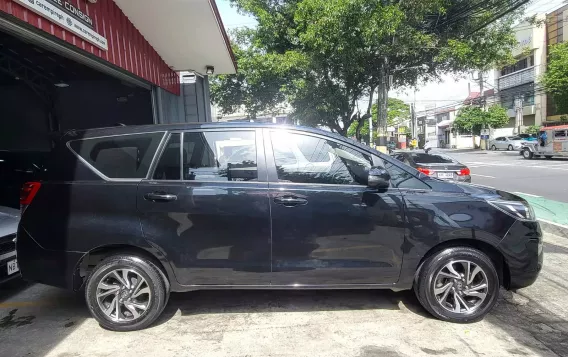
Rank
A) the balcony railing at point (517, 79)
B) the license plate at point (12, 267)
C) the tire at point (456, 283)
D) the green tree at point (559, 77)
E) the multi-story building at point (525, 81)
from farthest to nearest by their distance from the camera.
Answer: the balcony railing at point (517, 79), the multi-story building at point (525, 81), the green tree at point (559, 77), the license plate at point (12, 267), the tire at point (456, 283)

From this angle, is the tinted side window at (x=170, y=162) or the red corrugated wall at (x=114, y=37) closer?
the tinted side window at (x=170, y=162)

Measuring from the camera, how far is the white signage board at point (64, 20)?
462cm

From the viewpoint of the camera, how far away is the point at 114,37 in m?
6.73

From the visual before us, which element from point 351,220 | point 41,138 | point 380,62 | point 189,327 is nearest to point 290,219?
point 351,220

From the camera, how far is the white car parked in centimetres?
3449

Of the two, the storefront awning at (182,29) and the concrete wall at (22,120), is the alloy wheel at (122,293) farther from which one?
the concrete wall at (22,120)

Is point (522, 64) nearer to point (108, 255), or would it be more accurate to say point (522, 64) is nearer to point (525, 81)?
point (525, 81)

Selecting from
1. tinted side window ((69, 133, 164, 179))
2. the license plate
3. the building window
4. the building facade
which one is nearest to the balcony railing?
the building window

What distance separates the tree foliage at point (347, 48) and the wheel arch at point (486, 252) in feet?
33.4

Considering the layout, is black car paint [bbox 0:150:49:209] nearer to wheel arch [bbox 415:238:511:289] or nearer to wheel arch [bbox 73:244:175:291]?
wheel arch [bbox 73:244:175:291]

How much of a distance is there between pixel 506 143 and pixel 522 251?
37816mm

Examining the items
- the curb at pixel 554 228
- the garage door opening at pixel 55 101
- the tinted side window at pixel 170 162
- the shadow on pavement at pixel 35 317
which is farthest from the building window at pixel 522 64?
the shadow on pavement at pixel 35 317

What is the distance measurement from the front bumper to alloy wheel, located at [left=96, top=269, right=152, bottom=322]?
3.02m

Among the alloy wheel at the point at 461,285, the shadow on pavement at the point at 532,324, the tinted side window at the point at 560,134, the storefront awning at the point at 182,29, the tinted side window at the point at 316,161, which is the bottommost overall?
the shadow on pavement at the point at 532,324
